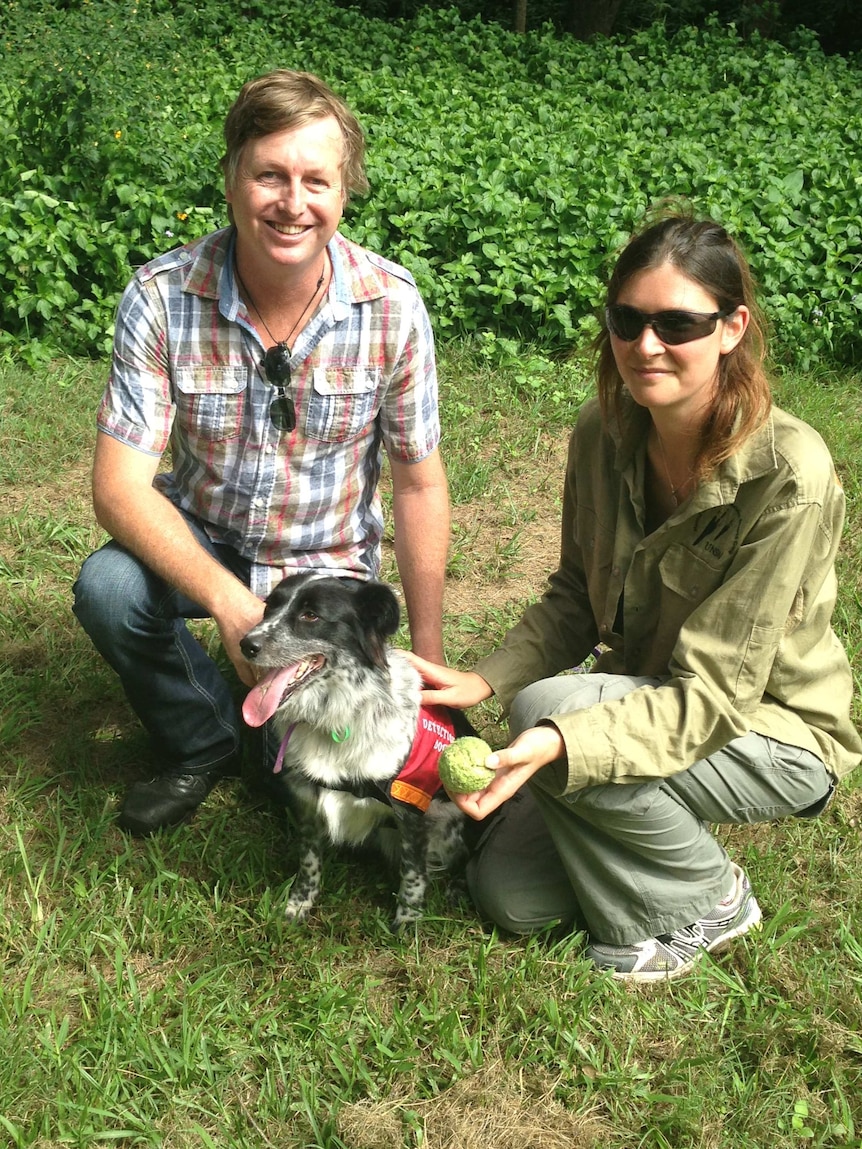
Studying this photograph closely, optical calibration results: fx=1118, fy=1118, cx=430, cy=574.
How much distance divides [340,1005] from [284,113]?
2.25 metres

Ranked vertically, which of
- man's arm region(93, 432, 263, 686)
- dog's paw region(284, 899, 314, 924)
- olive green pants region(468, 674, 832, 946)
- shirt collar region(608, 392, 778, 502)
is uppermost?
shirt collar region(608, 392, 778, 502)

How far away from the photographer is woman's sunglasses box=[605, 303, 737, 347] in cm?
245

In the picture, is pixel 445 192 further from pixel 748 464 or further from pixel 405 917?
pixel 405 917

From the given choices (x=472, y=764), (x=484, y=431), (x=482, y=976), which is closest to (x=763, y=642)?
(x=472, y=764)

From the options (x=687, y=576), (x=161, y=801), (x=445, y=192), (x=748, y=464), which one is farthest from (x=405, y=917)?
(x=445, y=192)

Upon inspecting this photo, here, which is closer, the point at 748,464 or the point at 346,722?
the point at 748,464

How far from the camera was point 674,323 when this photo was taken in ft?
8.04

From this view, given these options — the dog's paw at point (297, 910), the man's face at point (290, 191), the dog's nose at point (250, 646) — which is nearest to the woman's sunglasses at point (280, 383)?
the man's face at point (290, 191)

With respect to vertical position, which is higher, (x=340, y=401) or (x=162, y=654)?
(x=340, y=401)

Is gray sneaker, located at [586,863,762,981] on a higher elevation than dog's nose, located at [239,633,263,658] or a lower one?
lower

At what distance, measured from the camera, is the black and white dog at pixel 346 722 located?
9.34 ft

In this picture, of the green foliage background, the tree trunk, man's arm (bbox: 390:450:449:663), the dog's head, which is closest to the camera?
the dog's head

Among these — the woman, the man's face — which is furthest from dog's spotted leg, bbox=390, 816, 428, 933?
the man's face

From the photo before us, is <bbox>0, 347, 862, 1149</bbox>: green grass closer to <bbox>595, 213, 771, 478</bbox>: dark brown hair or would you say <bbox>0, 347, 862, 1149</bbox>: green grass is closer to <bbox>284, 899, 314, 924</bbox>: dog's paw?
<bbox>284, 899, 314, 924</bbox>: dog's paw
